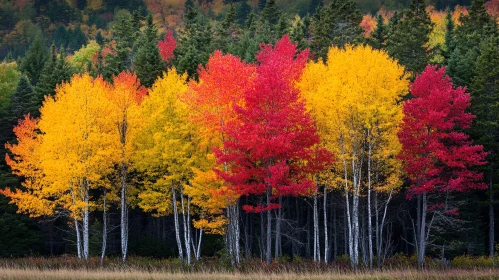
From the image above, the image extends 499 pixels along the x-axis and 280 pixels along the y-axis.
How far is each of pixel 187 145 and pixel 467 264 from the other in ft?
58.3

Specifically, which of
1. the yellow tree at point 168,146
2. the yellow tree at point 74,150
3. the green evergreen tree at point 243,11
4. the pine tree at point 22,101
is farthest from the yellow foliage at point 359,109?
the green evergreen tree at point 243,11

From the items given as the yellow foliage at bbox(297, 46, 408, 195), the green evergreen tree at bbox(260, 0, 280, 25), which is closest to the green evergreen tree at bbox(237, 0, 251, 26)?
the green evergreen tree at bbox(260, 0, 280, 25)

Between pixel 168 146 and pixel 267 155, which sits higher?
pixel 168 146

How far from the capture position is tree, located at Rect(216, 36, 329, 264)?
26.7 m

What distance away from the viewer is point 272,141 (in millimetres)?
26219

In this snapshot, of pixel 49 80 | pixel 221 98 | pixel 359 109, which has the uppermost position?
pixel 49 80

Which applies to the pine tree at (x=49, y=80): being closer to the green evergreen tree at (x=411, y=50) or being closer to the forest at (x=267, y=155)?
the forest at (x=267, y=155)

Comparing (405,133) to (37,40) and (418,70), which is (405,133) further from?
(37,40)

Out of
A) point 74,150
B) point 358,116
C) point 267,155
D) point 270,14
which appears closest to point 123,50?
point 270,14

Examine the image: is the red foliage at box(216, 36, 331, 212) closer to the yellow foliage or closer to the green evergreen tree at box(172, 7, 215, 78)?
the yellow foliage

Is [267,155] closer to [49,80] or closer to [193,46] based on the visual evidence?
[193,46]

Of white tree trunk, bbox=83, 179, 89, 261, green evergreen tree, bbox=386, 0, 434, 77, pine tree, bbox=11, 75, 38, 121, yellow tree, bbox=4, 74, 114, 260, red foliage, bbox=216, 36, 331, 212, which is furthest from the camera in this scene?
green evergreen tree, bbox=386, 0, 434, 77

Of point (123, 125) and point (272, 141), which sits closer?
point (272, 141)

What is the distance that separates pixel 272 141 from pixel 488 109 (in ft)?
53.2
